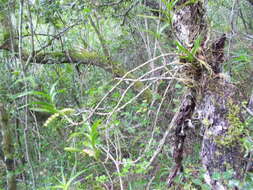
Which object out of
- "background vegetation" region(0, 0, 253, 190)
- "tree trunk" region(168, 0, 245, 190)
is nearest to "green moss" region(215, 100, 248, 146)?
"tree trunk" region(168, 0, 245, 190)

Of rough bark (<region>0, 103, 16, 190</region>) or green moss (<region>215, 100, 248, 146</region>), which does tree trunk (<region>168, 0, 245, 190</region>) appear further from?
rough bark (<region>0, 103, 16, 190</region>)

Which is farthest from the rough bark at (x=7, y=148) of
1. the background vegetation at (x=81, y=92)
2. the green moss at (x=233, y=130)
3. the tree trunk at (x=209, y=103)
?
the green moss at (x=233, y=130)

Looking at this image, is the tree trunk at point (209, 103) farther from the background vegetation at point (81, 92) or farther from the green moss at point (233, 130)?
the background vegetation at point (81, 92)

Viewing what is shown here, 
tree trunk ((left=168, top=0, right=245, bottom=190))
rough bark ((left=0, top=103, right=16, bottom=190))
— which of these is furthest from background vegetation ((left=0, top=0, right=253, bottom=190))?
tree trunk ((left=168, top=0, right=245, bottom=190))

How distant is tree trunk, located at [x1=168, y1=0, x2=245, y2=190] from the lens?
1240 mm

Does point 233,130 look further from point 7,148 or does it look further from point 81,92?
point 7,148

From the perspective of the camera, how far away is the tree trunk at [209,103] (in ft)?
4.07

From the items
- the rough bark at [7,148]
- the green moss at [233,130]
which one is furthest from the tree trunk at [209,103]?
the rough bark at [7,148]

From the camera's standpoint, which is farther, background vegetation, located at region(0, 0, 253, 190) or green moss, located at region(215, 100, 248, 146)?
background vegetation, located at region(0, 0, 253, 190)

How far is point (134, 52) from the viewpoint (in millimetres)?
3762

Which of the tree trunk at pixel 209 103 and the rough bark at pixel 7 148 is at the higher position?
the tree trunk at pixel 209 103

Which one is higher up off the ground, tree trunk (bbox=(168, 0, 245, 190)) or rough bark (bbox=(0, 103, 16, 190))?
tree trunk (bbox=(168, 0, 245, 190))

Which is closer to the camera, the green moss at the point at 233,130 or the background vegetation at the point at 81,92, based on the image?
the green moss at the point at 233,130

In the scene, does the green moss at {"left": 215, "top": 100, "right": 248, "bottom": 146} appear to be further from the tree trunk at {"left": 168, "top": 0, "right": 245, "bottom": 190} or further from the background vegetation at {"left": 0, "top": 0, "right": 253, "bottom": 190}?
the background vegetation at {"left": 0, "top": 0, "right": 253, "bottom": 190}
